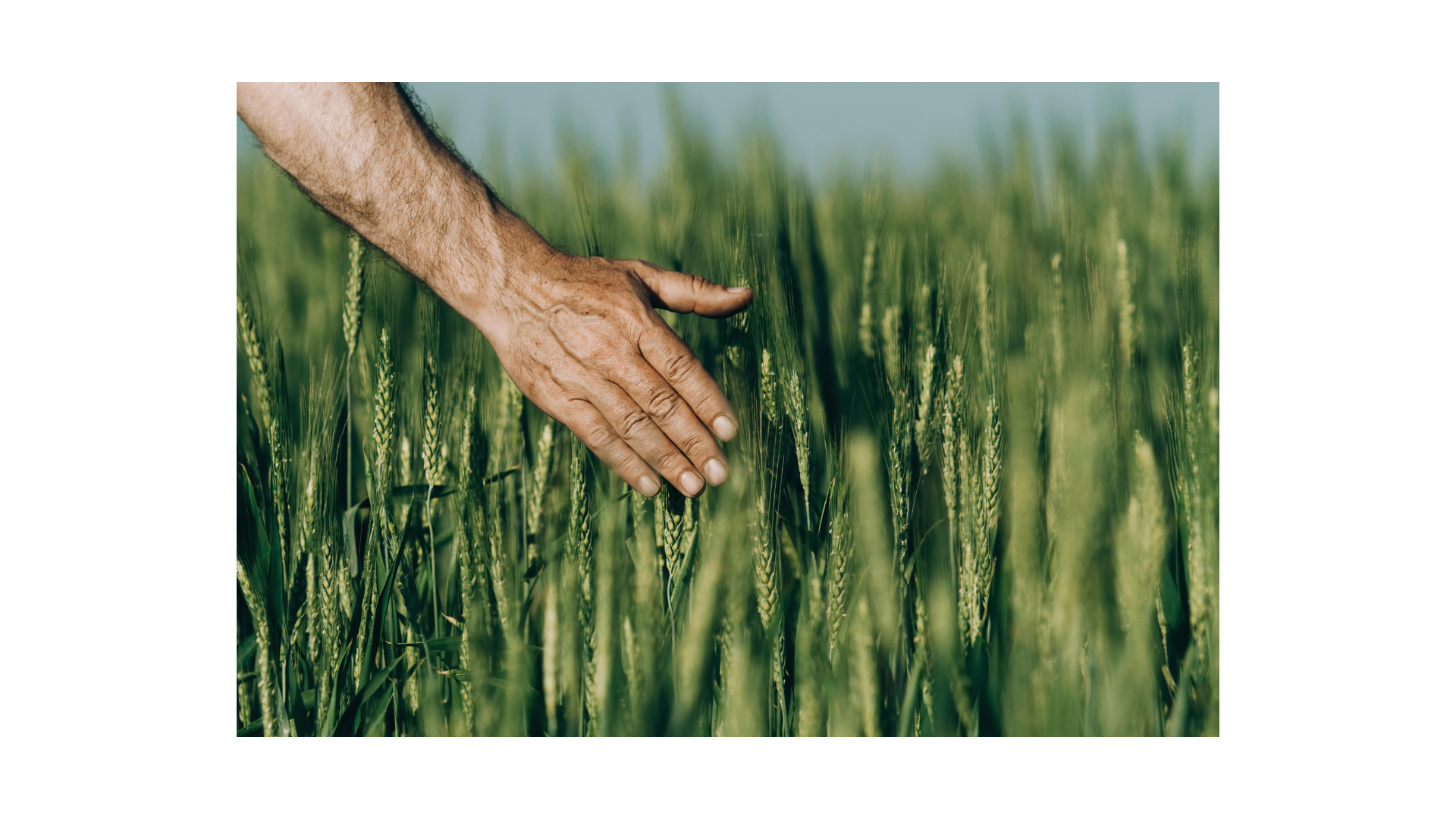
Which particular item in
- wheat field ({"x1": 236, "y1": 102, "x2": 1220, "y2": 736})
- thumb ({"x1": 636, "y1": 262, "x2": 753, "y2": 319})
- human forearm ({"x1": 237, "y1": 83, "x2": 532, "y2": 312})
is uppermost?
human forearm ({"x1": 237, "y1": 83, "x2": 532, "y2": 312})

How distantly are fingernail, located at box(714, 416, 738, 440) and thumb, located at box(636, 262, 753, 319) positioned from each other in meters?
0.15

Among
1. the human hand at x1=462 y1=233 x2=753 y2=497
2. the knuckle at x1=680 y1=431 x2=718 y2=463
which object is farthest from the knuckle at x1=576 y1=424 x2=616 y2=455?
the knuckle at x1=680 y1=431 x2=718 y2=463

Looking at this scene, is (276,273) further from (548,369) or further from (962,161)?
(962,161)

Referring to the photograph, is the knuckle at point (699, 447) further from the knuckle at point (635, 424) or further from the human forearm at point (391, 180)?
the human forearm at point (391, 180)

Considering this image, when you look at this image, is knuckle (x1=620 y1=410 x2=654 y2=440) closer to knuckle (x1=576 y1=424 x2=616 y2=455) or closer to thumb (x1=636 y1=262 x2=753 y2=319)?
knuckle (x1=576 y1=424 x2=616 y2=455)

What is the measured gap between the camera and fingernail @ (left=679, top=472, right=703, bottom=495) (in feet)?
3.86

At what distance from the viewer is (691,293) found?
1236 mm

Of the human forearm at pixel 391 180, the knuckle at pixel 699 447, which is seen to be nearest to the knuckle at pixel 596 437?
the knuckle at pixel 699 447

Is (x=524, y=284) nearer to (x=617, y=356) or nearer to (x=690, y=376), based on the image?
(x=617, y=356)

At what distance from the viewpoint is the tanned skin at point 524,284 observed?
3.95 feet

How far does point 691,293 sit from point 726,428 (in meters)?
0.20

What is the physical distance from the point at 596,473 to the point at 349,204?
0.52 meters

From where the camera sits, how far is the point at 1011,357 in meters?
1.21
